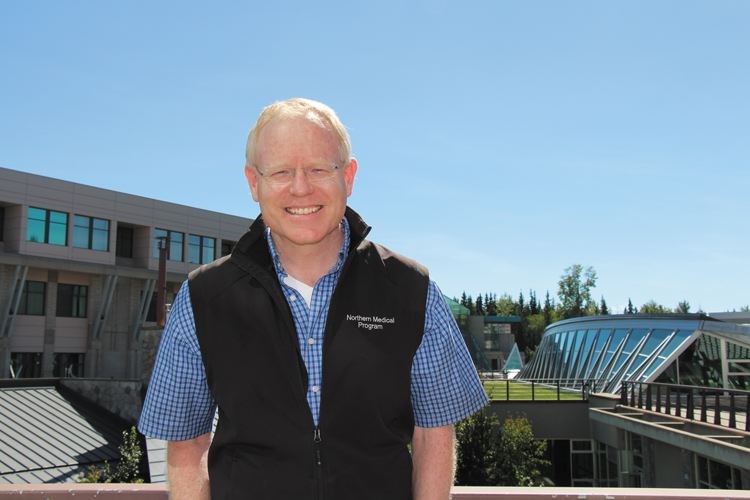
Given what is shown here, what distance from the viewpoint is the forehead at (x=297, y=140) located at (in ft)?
7.63

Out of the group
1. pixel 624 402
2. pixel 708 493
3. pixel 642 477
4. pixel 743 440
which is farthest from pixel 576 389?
pixel 708 493

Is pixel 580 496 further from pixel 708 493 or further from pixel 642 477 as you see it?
pixel 642 477

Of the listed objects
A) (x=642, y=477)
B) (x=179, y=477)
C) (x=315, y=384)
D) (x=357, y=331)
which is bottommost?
(x=642, y=477)

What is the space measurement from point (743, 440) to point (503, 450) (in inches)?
250

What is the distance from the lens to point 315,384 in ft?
7.29

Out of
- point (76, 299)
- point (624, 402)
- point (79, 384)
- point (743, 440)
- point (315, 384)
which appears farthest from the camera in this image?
point (76, 299)

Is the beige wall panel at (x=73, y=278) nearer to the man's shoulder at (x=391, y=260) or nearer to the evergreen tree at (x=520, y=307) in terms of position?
the man's shoulder at (x=391, y=260)

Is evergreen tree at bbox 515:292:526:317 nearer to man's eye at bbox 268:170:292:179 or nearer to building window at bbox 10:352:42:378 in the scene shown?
building window at bbox 10:352:42:378

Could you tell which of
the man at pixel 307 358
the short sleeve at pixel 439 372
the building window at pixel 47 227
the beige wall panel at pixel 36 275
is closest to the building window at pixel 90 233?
the building window at pixel 47 227

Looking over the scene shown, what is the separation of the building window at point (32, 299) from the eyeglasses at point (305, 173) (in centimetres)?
3778

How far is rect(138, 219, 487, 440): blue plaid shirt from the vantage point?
2.31 m

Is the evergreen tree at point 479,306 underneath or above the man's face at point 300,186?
above

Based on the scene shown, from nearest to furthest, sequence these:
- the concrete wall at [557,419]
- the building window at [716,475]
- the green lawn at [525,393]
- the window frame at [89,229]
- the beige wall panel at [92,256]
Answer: the building window at [716,475] → the concrete wall at [557,419] → the green lawn at [525,393] → the beige wall panel at [92,256] → the window frame at [89,229]

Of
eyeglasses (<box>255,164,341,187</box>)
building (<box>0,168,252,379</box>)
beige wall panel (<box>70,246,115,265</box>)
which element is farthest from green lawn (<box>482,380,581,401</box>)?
beige wall panel (<box>70,246,115,265</box>)
